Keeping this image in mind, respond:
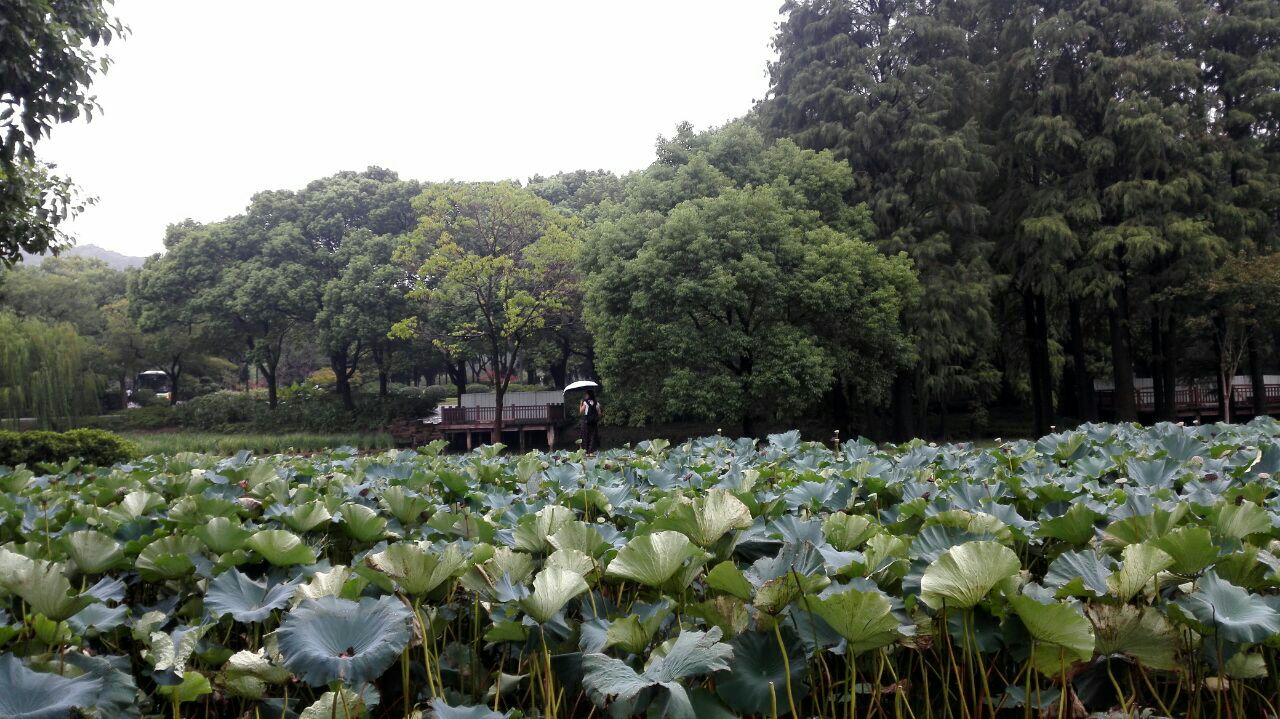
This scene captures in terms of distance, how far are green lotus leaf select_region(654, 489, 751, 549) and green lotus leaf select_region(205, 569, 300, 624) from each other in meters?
0.66

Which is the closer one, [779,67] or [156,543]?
[156,543]

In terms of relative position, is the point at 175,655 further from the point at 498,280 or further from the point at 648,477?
the point at 498,280

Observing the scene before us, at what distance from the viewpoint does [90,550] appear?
1.62 m

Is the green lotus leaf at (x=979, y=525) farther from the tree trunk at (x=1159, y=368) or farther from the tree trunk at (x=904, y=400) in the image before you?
the tree trunk at (x=1159, y=368)

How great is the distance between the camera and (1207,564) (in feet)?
4.08

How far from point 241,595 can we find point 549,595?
59 cm

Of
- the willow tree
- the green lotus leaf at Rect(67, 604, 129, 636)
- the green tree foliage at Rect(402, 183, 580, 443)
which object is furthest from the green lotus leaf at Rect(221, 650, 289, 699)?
the willow tree

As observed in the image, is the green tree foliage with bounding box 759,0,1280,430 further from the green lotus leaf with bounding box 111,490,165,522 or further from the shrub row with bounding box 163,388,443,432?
the shrub row with bounding box 163,388,443,432

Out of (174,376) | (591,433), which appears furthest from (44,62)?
(174,376)

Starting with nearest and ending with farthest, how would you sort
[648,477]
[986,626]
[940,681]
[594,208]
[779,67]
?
[986,626], [940,681], [648,477], [779,67], [594,208]

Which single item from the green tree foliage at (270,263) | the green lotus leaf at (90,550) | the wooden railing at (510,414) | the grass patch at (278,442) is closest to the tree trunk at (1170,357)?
the wooden railing at (510,414)

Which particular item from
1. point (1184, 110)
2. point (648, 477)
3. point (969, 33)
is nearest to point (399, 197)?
point (969, 33)

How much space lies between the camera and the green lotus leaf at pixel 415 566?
1259 millimetres

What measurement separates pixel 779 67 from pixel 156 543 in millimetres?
21086
